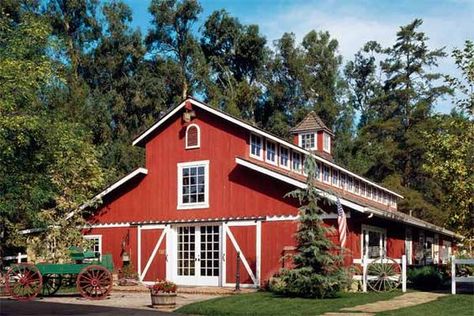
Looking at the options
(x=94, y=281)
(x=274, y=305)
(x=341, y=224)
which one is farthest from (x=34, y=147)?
(x=274, y=305)

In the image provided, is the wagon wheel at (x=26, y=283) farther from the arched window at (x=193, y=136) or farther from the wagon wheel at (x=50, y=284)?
the arched window at (x=193, y=136)

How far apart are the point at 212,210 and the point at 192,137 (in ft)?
10.1

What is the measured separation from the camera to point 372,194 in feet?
126

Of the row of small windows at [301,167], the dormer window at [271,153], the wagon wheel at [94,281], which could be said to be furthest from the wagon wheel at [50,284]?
the dormer window at [271,153]

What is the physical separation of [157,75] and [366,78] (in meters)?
24.9

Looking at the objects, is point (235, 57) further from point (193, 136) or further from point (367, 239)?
point (367, 239)

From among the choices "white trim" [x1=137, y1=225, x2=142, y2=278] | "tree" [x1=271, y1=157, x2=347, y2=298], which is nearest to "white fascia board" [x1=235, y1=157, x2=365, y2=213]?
"tree" [x1=271, y1=157, x2=347, y2=298]

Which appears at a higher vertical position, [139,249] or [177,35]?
[177,35]

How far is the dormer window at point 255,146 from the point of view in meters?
25.3

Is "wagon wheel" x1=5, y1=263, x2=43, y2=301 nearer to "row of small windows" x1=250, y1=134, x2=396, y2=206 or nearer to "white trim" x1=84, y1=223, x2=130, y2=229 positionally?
"white trim" x1=84, y1=223, x2=130, y2=229

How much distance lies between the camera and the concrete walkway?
1530 centimetres

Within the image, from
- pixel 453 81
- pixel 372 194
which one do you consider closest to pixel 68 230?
pixel 453 81

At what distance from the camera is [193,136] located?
2592 cm

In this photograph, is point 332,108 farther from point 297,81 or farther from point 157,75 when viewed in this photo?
point 157,75
